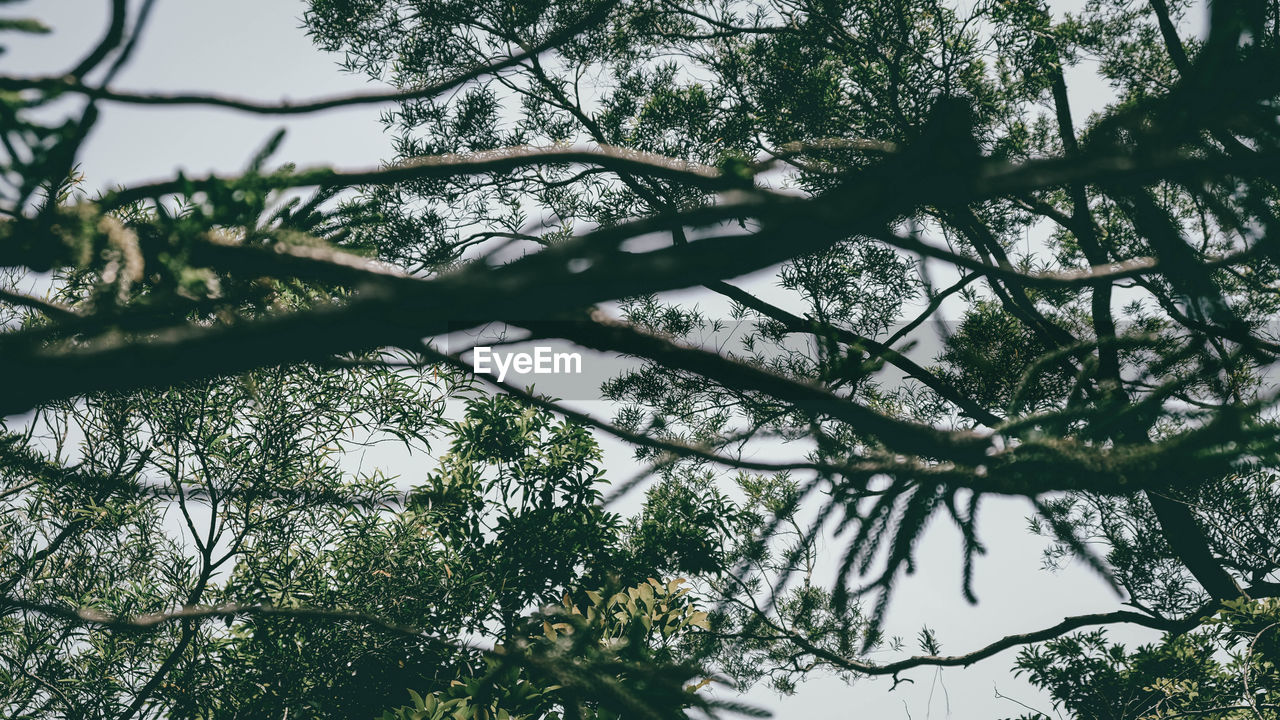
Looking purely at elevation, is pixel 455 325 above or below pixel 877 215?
below

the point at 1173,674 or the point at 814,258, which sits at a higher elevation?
the point at 814,258

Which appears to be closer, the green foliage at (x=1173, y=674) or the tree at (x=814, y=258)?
the tree at (x=814, y=258)

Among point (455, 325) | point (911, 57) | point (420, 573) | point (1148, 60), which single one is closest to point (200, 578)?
point (420, 573)

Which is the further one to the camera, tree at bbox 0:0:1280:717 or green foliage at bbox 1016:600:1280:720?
green foliage at bbox 1016:600:1280:720

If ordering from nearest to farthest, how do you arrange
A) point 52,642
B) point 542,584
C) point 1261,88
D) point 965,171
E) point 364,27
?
1. point 965,171
2. point 1261,88
3. point 52,642
4. point 364,27
5. point 542,584

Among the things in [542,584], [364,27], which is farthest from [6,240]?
[542,584]

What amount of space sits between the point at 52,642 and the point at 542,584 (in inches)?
145

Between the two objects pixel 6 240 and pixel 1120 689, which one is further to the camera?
pixel 1120 689

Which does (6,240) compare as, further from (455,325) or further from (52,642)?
(52,642)

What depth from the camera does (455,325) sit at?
646 millimetres

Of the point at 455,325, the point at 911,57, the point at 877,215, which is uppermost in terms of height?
the point at 911,57

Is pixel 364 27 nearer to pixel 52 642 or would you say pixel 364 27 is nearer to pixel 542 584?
pixel 52 642

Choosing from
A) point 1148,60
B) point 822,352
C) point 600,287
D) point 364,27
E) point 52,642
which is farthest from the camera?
point 1148,60

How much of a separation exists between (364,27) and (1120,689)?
738 cm
